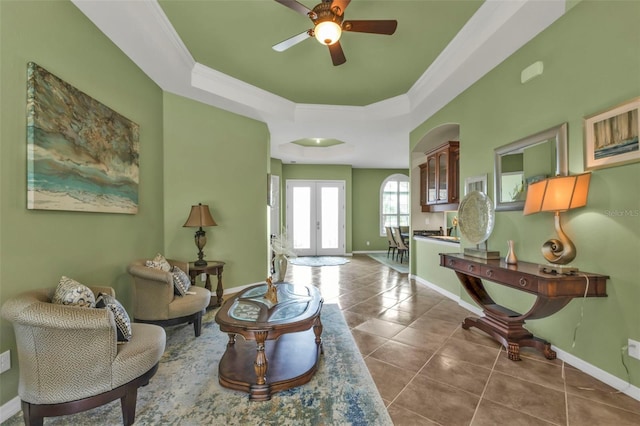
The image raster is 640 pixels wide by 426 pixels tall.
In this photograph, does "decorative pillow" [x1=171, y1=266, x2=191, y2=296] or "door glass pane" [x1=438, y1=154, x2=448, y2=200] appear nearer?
"decorative pillow" [x1=171, y1=266, x2=191, y2=296]

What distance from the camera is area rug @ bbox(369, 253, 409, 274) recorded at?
20.4 feet

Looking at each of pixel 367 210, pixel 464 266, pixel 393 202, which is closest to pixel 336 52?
pixel 464 266

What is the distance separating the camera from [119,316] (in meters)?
1.81

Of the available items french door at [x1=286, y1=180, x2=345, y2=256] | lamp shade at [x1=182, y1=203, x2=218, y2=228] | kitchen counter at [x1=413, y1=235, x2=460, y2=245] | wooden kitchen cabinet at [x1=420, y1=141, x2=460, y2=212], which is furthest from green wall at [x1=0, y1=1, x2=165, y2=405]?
french door at [x1=286, y1=180, x2=345, y2=256]

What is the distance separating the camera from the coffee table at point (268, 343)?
1.85 meters

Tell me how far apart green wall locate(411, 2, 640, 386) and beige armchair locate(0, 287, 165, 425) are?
10.9ft

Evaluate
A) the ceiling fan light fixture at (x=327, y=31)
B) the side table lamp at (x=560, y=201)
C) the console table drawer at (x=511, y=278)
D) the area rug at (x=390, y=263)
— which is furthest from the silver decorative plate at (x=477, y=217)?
the area rug at (x=390, y=263)

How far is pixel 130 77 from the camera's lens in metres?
2.96

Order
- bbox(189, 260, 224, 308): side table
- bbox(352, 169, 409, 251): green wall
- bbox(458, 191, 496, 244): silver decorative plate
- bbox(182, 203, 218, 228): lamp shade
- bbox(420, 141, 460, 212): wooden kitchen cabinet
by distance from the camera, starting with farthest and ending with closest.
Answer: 1. bbox(352, 169, 409, 251): green wall
2. bbox(420, 141, 460, 212): wooden kitchen cabinet
3. bbox(182, 203, 218, 228): lamp shade
4. bbox(189, 260, 224, 308): side table
5. bbox(458, 191, 496, 244): silver decorative plate

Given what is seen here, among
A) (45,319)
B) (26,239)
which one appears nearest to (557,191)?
(45,319)

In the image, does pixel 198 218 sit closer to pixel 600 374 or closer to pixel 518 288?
pixel 518 288

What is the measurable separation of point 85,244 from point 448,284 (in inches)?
175

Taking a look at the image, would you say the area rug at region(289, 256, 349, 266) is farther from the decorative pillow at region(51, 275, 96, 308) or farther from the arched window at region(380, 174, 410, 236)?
the decorative pillow at region(51, 275, 96, 308)

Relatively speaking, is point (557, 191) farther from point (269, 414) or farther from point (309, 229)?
point (309, 229)
